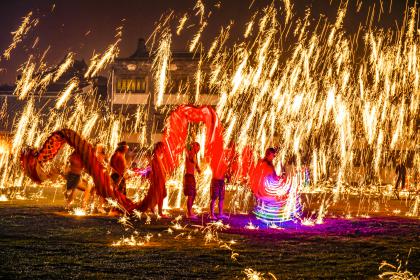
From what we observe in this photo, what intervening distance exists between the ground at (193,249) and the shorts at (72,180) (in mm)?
1410

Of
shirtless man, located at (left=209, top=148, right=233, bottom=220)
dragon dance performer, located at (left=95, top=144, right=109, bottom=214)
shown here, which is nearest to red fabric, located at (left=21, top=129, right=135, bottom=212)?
dragon dance performer, located at (left=95, top=144, right=109, bottom=214)

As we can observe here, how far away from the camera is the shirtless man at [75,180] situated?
38.0 ft

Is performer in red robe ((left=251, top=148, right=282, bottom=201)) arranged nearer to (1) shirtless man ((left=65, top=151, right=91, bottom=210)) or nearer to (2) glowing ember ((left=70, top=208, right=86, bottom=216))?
(2) glowing ember ((left=70, top=208, right=86, bottom=216))

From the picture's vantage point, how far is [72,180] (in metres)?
11.7

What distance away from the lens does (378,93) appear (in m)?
18.6

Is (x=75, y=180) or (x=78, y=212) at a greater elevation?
(x=75, y=180)

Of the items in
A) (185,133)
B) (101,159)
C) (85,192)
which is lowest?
(85,192)

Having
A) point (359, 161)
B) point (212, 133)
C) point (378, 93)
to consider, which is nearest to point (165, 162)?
point (212, 133)

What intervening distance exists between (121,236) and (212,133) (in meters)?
3.49

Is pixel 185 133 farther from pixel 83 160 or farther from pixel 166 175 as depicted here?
pixel 83 160

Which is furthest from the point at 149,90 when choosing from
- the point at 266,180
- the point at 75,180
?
the point at 266,180

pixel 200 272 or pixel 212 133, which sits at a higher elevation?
pixel 212 133

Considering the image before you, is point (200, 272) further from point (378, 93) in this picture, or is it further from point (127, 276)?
point (378, 93)

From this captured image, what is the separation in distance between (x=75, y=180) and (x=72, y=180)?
66 millimetres
